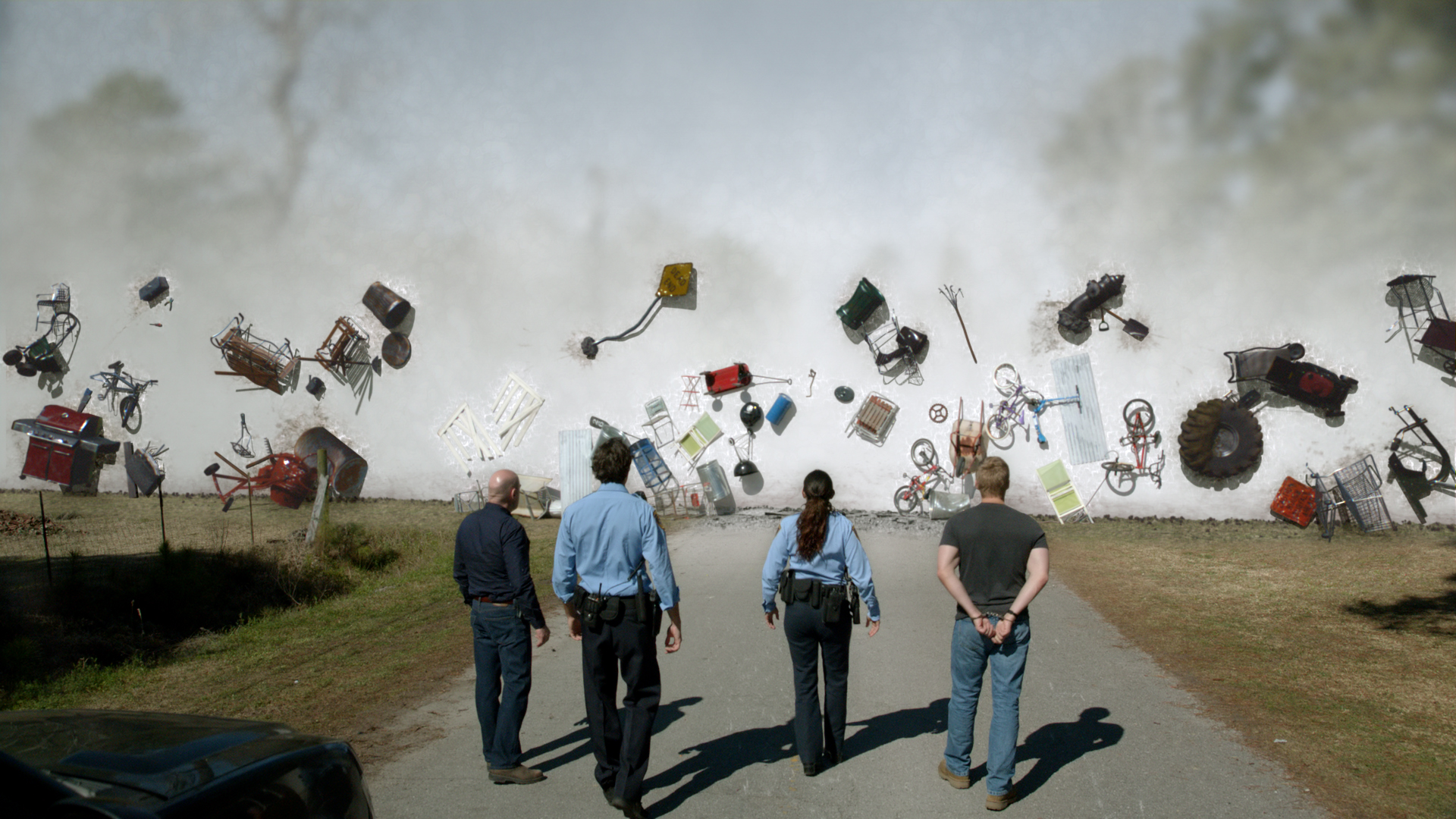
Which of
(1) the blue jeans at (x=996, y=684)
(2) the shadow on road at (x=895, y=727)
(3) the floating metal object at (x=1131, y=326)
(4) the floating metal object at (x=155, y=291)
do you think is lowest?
(2) the shadow on road at (x=895, y=727)

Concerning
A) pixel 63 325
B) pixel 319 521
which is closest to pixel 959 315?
pixel 319 521

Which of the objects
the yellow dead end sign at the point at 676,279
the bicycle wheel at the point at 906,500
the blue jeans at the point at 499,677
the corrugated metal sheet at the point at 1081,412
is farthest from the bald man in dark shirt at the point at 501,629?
the corrugated metal sheet at the point at 1081,412

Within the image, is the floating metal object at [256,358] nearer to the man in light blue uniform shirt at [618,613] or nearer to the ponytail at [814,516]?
the man in light blue uniform shirt at [618,613]

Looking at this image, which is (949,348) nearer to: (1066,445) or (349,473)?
(1066,445)

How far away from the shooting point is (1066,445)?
17.3 m

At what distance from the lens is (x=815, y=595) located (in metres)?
5.08

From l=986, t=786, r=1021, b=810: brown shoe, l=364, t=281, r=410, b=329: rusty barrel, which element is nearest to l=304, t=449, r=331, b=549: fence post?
l=364, t=281, r=410, b=329: rusty barrel

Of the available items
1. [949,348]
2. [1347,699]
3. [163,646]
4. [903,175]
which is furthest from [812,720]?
[903,175]

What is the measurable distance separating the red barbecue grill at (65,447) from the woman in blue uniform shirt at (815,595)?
21.9m

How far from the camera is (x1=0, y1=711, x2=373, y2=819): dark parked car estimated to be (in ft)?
7.60

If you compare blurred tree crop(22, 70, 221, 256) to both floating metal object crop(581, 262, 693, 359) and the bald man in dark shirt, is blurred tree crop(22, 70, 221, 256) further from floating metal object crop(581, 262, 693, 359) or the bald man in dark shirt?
the bald man in dark shirt

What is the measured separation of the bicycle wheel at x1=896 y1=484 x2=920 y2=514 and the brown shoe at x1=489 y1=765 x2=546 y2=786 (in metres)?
13.5

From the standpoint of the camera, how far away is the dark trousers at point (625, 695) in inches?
186

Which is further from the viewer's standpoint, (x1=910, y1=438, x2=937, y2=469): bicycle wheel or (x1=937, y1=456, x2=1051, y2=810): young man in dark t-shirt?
(x1=910, y1=438, x2=937, y2=469): bicycle wheel
